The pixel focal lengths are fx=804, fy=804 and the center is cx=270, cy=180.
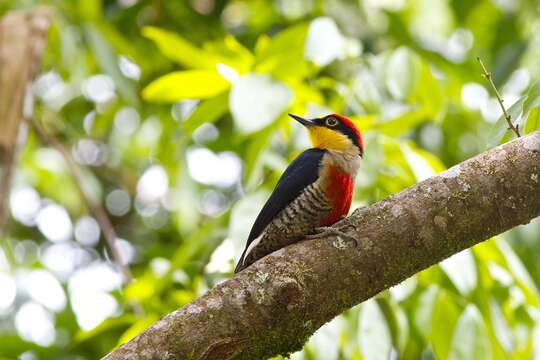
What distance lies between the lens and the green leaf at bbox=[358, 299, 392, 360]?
8.91 ft

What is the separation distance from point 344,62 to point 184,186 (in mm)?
1134

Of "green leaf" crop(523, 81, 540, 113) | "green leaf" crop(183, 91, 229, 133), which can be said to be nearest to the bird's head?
"green leaf" crop(183, 91, 229, 133)

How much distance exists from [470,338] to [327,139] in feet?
3.63

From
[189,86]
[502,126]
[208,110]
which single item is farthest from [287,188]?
[502,126]

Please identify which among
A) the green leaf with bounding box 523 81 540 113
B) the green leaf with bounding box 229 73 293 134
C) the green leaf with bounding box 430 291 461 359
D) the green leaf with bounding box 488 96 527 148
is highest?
the green leaf with bounding box 523 81 540 113

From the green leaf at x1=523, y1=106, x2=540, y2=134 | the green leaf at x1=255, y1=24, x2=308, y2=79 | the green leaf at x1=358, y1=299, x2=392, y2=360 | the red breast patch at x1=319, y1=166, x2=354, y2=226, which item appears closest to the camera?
the green leaf at x1=523, y1=106, x2=540, y2=134

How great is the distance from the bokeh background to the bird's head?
0.24 feet

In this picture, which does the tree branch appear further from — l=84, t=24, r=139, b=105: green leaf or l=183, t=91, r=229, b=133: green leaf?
l=183, t=91, r=229, b=133: green leaf

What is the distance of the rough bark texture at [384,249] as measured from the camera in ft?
7.20

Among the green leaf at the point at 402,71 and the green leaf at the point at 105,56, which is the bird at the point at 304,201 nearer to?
the green leaf at the point at 402,71

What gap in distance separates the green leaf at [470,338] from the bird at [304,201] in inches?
24.2

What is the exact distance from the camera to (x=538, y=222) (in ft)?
13.4

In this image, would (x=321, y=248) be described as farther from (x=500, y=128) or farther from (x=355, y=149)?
(x=355, y=149)

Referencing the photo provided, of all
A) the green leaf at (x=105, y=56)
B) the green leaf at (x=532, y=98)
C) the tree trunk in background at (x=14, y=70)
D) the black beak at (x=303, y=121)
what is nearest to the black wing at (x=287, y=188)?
the black beak at (x=303, y=121)
